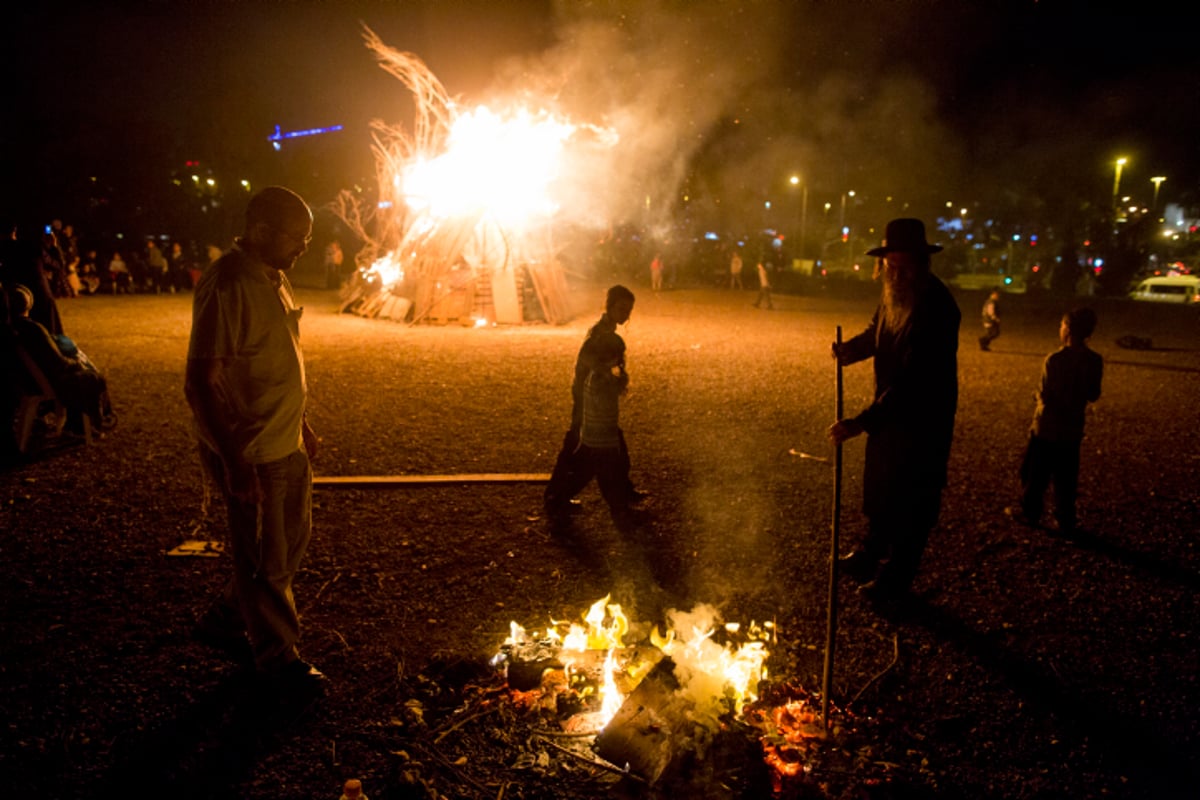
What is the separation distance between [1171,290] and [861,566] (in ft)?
92.0

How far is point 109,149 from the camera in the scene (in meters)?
31.0

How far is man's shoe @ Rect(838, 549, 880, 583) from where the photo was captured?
14.4 feet

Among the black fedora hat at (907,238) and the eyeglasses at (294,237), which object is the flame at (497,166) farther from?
the eyeglasses at (294,237)

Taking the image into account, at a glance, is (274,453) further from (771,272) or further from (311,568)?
(771,272)

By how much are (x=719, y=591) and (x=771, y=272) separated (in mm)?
31673

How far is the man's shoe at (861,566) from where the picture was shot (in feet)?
14.4

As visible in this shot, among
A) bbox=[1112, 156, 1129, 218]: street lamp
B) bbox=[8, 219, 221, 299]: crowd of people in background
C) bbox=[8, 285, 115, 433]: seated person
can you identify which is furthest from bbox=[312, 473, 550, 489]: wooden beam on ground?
bbox=[1112, 156, 1129, 218]: street lamp

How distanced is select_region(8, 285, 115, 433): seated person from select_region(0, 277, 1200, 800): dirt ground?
44 centimetres

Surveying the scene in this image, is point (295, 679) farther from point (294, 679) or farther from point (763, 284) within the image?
point (763, 284)

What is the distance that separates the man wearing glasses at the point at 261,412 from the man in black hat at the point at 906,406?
8.98 feet

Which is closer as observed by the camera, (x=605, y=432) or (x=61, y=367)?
(x=605, y=432)

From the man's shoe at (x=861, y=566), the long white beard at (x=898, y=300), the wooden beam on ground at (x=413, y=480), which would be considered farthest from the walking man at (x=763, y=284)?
the man's shoe at (x=861, y=566)

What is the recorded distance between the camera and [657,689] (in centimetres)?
295

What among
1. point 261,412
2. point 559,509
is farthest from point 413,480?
point 261,412
